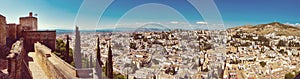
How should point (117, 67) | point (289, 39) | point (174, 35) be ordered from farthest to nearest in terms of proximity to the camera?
1. point (289, 39)
2. point (174, 35)
3. point (117, 67)

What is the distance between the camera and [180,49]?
2377 centimetres

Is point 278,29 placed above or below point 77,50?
above

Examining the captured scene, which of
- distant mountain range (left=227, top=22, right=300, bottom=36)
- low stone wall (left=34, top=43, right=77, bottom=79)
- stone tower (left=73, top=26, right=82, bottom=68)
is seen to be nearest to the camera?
low stone wall (left=34, top=43, right=77, bottom=79)

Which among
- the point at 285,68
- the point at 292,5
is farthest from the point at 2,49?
the point at 292,5

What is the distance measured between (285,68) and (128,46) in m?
23.2

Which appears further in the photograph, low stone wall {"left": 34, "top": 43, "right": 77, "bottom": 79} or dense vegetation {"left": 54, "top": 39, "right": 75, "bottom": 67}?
dense vegetation {"left": 54, "top": 39, "right": 75, "bottom": 67}

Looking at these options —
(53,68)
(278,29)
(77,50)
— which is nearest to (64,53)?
(77,50)

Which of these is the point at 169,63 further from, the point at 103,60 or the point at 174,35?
the point at 103,60

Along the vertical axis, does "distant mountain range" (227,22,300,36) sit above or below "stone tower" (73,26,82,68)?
above

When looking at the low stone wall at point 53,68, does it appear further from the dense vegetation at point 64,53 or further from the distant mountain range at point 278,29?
the distant mountain range at point 278,29

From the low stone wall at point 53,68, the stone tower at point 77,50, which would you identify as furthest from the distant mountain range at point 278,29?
the low stone wall at point 53,68

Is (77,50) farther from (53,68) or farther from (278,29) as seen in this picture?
(278,29)

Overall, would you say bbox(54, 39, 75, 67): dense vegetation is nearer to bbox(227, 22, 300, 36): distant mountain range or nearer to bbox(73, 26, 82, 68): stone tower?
bbox(73, 26, 82, 68): stone tower

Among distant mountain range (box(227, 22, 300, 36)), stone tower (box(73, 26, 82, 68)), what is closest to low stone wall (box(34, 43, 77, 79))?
stone tower (box(73, 26, 82, 68))
